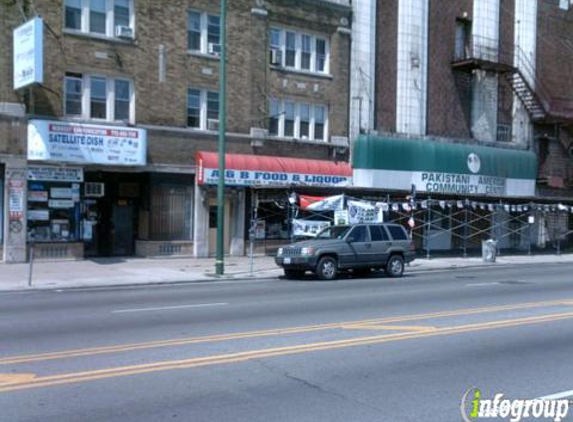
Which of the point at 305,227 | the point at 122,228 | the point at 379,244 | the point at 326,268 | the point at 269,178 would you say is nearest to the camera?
the point at 326,268

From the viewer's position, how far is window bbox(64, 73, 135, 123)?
76.4 ft

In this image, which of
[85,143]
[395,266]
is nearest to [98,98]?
[85,143]

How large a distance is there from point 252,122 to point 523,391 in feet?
70.7

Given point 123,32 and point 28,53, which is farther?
point 123,32

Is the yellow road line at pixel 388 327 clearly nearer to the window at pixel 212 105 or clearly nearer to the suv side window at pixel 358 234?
the suv side window at pixel 358 234

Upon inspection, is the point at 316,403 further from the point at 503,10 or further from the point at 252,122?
the point at 503,10

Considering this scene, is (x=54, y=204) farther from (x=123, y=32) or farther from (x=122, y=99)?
(x=123, y=32)

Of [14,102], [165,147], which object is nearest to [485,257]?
[165,147]

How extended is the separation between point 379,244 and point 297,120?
9883 millimetres

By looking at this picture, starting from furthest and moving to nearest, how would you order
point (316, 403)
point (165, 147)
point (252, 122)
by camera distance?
point (252, 122)
point (165, 147)
point (316, 403)

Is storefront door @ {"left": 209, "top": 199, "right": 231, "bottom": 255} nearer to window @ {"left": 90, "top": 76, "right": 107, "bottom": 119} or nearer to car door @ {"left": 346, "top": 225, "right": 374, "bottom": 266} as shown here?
window @ {"left": 90, "top": 76, "right": 107, "bottom": 119}

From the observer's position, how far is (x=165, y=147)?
2500 centimetres

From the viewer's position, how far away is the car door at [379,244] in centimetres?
2062

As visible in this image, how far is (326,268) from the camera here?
19.5 metres
